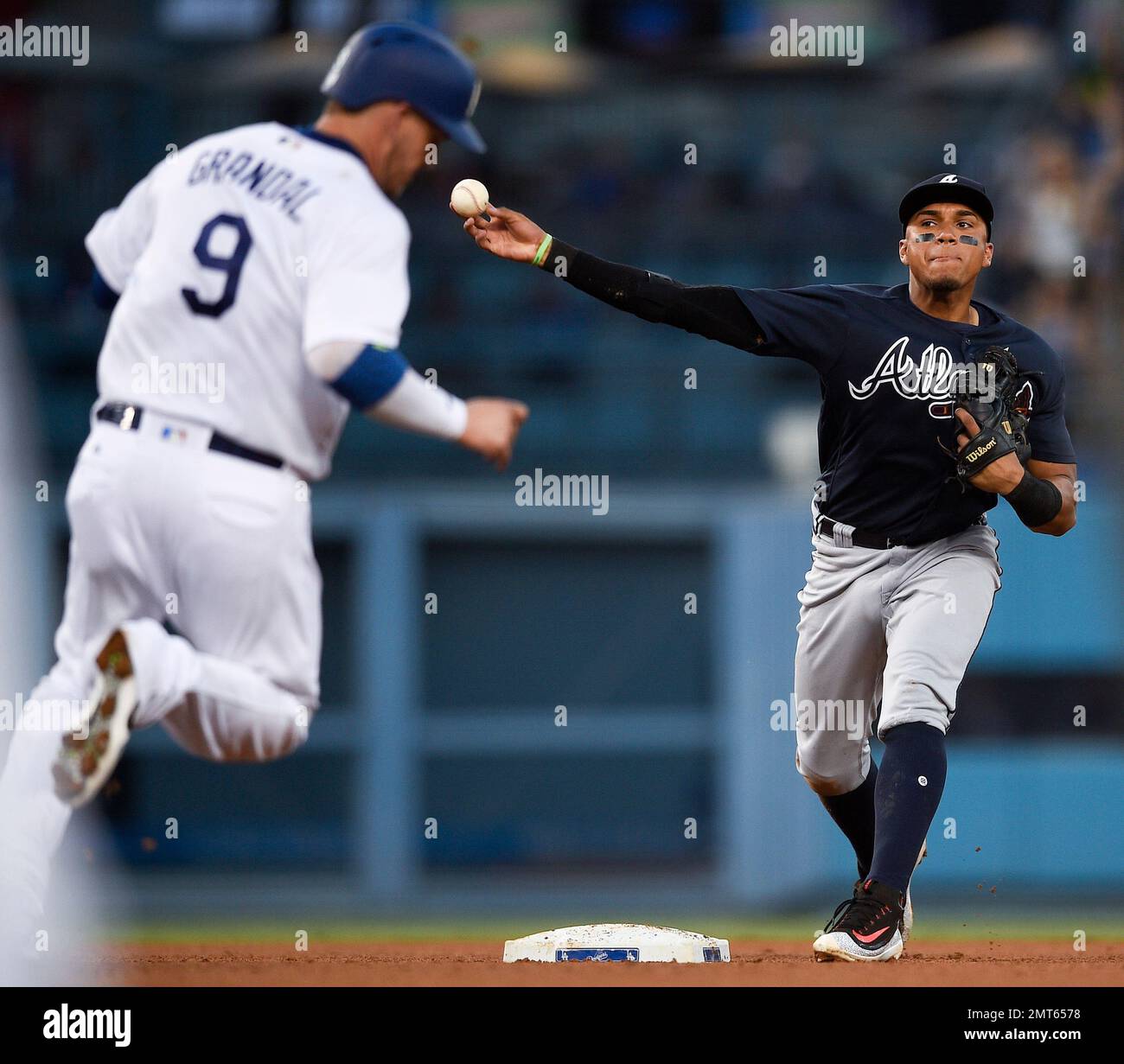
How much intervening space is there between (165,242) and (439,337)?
8.94m

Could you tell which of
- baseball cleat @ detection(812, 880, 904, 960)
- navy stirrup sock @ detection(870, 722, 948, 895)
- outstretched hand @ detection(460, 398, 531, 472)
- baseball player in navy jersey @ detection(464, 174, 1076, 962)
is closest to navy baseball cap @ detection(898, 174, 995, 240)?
baseball player in navy jersey @ detection(464, 174, 1076, 962)

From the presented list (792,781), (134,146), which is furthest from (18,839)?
(134,146)

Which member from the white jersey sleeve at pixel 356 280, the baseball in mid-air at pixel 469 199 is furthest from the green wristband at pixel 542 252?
the white jersey sleeve at pixel 356 280

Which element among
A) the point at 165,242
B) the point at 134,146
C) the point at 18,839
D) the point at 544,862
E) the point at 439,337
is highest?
the point at 134,146

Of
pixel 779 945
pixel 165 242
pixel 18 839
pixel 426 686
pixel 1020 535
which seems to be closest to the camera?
pixel 18 839

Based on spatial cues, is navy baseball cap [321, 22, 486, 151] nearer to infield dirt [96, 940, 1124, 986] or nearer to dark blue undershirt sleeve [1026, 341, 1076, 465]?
dark blue undershirt sleeve [1026, 341, 1076, 465]

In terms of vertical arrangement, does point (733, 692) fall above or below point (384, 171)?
below

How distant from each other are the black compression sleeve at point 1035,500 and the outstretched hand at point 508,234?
4.33 ft

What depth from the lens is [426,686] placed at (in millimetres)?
12695

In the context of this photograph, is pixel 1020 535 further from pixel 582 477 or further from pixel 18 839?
pixel 18 839

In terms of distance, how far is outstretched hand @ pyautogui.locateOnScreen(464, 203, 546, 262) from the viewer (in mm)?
4516

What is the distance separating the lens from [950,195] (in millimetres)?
4508

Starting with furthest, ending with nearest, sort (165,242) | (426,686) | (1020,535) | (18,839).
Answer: (426,686) → (1020,535) → (165,242) → (18,839)

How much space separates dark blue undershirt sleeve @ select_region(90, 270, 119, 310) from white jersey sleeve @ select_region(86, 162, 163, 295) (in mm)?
21
